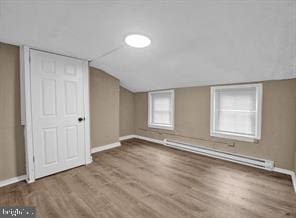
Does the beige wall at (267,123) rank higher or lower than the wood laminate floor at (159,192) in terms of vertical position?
higher

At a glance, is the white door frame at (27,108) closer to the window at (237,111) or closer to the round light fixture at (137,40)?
the round light fixture at (137,40)

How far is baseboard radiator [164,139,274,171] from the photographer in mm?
2816

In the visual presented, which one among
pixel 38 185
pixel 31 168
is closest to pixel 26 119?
pixel 31 168

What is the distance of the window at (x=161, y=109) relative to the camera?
450 cm

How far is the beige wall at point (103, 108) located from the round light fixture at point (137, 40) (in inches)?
68.6

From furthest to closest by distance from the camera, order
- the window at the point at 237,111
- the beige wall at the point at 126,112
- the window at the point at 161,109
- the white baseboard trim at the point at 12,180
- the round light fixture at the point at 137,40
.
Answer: the beige wall at the point at 126,112 < the window at the point at 161,109 < the window at the point at 237,111 < the white baseboard trim at the point at 12,180 < the round light fixture at the point at 137,40

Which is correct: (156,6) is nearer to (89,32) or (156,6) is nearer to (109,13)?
(109,13)

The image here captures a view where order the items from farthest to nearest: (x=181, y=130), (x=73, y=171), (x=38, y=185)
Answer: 1. (x=181, y=130)
2. (x=73, y=171)
3. (x=38, y=185)

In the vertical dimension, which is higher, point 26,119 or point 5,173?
point 26,119

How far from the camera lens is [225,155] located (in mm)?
3283

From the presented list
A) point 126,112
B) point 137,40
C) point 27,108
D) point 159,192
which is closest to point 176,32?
point 137,40

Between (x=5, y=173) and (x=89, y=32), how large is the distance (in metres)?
2.53

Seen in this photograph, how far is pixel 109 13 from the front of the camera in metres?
1.78

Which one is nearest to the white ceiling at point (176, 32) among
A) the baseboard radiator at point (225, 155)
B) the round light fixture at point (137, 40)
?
the round light fixture at point (137, 40)
